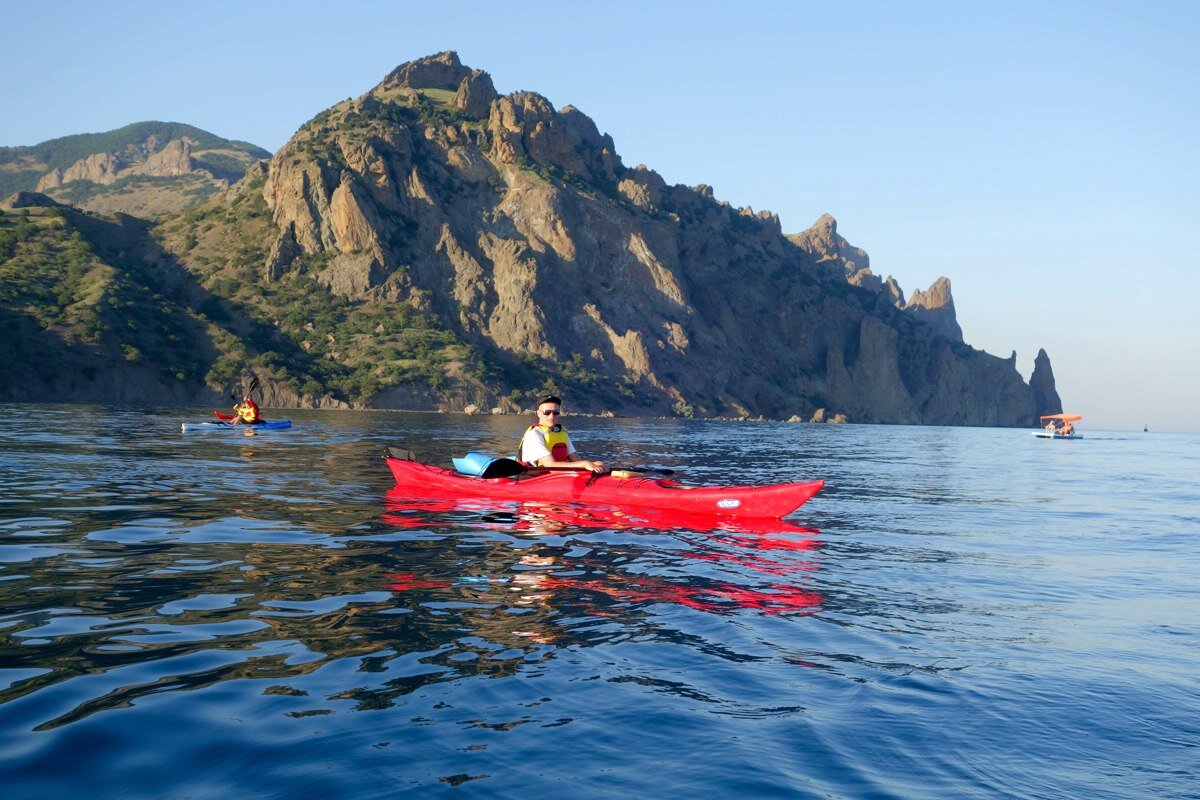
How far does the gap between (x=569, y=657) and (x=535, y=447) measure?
413 inches

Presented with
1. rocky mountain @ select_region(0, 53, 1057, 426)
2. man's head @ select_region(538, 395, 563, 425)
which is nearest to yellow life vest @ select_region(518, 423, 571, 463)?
man's head @ select_region(538, 395, 563, 425)

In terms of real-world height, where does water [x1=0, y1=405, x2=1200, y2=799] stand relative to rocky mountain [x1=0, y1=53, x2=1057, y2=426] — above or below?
below

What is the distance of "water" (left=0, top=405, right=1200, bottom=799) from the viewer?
198 inches

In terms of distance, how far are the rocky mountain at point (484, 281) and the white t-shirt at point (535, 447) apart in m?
70.5

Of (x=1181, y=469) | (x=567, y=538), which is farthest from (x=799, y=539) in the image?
(x=1181, y=469)

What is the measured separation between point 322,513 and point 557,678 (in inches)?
385

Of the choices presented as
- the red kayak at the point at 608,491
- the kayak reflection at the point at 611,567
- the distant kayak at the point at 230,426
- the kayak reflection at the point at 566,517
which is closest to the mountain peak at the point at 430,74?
the distant kayak at the point at 230,426

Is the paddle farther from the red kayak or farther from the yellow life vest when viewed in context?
the yellow life vest

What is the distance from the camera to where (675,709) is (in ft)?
19.8

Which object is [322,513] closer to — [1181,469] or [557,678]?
[557,678]

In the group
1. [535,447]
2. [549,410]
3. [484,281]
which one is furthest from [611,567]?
[484,281]

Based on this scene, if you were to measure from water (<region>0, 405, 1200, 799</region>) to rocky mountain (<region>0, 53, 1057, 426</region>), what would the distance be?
7512cm

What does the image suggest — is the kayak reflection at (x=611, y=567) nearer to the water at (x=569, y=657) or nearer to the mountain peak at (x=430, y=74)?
the water at (x=569, y=657)

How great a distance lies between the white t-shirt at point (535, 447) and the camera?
688 inches
